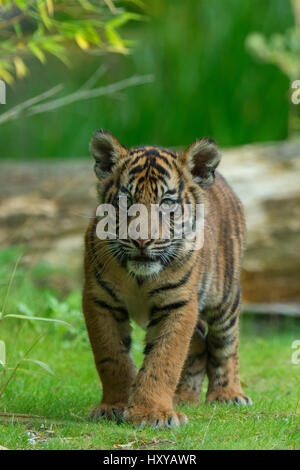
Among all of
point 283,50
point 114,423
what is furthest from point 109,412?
point 283,50

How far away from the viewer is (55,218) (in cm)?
894

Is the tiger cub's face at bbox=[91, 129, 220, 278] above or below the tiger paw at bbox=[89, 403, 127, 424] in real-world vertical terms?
above

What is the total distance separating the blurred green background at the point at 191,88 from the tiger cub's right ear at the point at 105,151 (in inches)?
355

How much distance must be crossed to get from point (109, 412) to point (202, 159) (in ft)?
5.24

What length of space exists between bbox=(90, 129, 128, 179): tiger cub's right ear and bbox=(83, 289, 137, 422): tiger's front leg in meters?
0.78

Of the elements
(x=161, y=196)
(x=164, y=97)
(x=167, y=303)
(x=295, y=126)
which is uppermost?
(x=164, y=97)

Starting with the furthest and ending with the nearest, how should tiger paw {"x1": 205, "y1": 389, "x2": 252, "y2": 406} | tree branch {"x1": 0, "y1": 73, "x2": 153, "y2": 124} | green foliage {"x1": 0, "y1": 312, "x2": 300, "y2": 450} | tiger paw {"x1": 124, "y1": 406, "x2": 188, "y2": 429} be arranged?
tree branch {"x1": 0, "y1": 73, "x2": 153, "y2": 124}, tiger paw {"x1": 205, "y1": 389, "x2": 252, "y2": 406}, tiger paw {"x1": 124, "y1": 406, "x2": 188, "y2": 429}, green foliage {"x1": 0, "y1": 312, "x2": 300, "y2": 450}

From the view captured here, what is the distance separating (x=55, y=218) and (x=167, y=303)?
4598 millimetres

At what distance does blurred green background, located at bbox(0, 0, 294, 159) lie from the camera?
14.0 metres

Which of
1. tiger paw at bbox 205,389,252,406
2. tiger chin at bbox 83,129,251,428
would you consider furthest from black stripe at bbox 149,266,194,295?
tiger paw at bbox 205,389,252,406

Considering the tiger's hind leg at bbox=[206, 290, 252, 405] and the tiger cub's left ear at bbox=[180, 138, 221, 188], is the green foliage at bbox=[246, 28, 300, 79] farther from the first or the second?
the tiger cub's left ear at bbox=[180, 138, 221, 188]

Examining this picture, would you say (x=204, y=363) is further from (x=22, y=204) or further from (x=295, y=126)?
(x=295, y=126)

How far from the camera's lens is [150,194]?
14.2 feet
